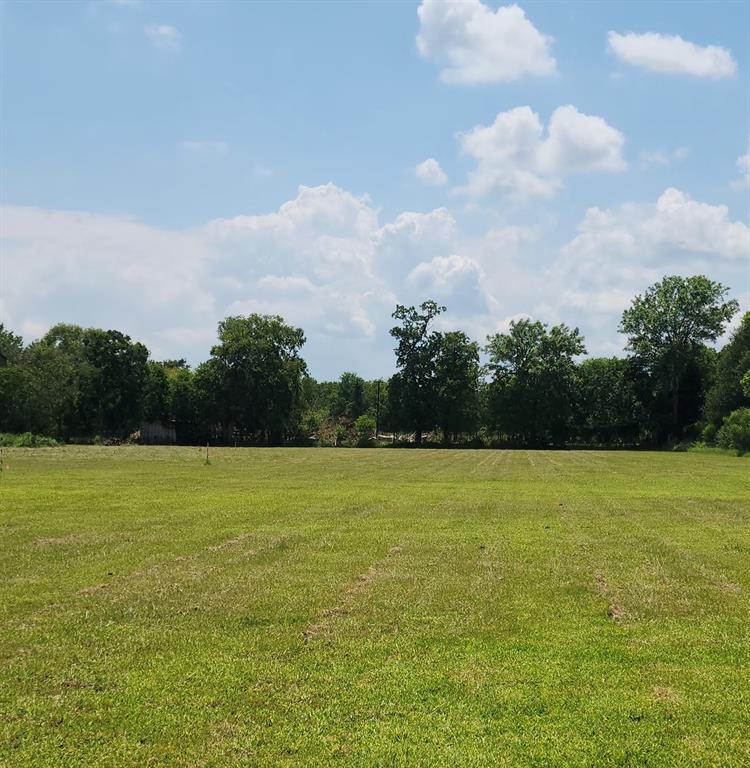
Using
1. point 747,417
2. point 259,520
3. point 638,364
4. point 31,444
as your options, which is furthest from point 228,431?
point 259,520

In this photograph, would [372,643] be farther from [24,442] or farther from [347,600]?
[24,442]

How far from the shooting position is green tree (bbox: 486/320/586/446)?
85062 mm

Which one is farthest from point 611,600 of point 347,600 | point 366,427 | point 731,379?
point 366,427

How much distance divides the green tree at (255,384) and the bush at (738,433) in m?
53.1

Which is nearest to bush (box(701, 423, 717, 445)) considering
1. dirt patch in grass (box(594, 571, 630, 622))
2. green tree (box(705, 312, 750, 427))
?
green tree (box(705, 312, 750, 427))

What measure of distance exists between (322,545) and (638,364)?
79430 mm

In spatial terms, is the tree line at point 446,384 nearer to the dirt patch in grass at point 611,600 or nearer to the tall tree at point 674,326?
the tall tree at point 674,326

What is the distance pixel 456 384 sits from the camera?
8912 cm

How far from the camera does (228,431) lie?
9569cm

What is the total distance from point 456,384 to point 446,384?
4.43 feet

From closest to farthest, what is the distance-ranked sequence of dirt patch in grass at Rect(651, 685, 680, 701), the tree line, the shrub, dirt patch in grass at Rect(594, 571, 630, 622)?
dirt patch in grass at Rect(651, 685, 680, 701)
dirt patch in grass at Rect(594, 571, 630, 622)
the tree line
the shrub

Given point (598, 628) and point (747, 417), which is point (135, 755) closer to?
point (598, 628)

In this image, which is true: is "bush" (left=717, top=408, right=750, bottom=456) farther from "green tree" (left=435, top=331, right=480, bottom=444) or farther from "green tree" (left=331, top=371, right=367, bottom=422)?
"green tree" (left=331, top=371, right=367, bottom=422)

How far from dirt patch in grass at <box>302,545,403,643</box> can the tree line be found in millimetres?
74198
